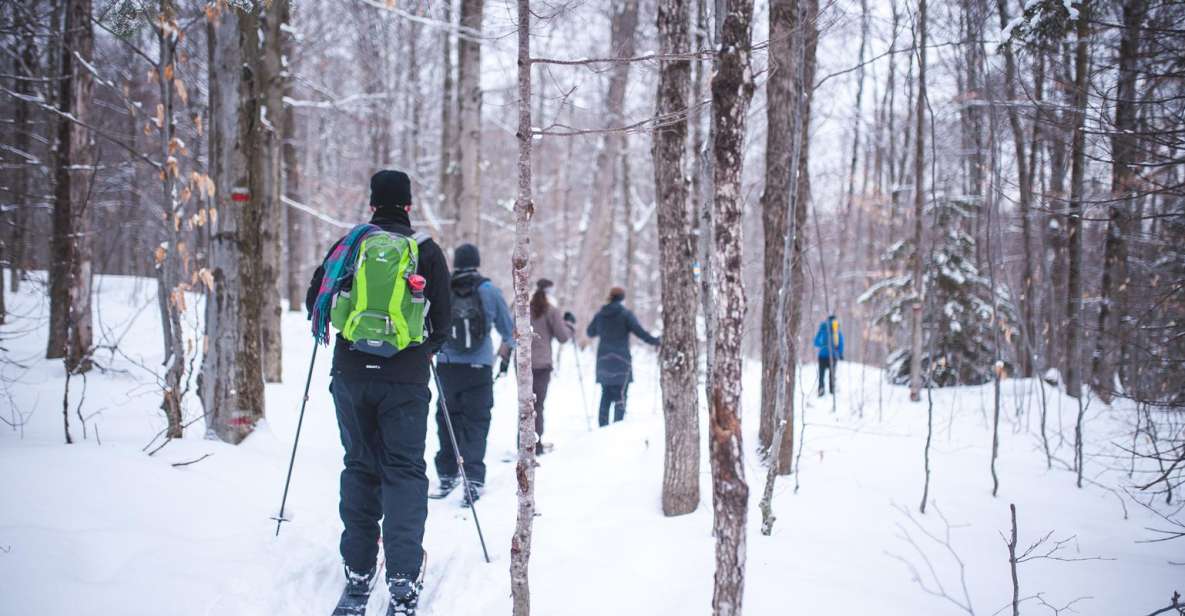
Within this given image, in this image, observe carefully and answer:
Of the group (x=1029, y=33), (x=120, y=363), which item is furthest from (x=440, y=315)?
(x=120, y=363)

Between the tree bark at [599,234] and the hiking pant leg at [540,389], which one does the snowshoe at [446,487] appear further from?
the tree bark at [599,234]

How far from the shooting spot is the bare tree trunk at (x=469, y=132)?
29.2ft

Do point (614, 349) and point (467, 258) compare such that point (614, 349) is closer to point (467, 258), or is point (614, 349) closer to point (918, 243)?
point (467, 258)

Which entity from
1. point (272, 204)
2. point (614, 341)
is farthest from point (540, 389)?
point (272, 204)

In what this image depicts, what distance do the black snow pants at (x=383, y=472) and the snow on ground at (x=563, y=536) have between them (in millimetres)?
435

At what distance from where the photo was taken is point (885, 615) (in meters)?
2.91

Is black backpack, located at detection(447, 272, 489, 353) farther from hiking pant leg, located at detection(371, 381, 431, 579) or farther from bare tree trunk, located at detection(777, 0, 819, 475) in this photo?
bare tree trunk, located at detection(777, 0, 819, 475)

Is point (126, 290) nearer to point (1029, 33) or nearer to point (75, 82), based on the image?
point (75, 82)

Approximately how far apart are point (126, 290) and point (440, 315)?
14.9 metres

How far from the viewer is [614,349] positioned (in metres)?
7.54

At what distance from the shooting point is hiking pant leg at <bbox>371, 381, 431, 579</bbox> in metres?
2.97

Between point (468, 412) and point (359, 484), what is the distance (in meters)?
1.78

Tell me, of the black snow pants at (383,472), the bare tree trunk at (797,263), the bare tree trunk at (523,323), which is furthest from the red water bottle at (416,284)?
the bare tree trunk at (797,263)

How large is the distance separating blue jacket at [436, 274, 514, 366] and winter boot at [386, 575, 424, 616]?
6.71 feet
